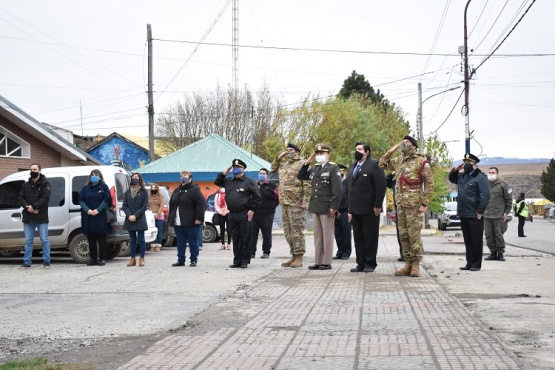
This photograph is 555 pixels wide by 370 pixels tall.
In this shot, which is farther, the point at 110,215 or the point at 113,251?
the point at 113,251

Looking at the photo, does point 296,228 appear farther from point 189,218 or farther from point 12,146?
point 12,146

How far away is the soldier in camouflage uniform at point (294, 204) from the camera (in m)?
14.8

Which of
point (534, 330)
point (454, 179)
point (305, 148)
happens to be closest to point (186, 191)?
point (454, 179)

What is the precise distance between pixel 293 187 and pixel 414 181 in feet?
9.48

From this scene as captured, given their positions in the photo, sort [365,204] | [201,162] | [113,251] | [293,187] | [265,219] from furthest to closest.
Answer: [201,162] < [265,219] < [113,251] < [293,187] < [365,204]

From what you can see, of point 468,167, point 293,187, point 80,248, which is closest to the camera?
point 468,167

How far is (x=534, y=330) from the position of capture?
7293mm

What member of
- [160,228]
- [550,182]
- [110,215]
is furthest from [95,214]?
[550,182]

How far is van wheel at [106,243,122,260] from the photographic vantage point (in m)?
18.1

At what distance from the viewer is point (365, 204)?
43.2 feet

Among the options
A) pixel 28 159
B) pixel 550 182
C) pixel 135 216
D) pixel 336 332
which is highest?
pixel 550 182

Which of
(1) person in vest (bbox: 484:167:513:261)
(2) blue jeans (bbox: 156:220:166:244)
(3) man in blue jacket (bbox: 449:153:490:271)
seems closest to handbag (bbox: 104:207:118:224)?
(2) blue jeans (bbox: 156:220:166:244)

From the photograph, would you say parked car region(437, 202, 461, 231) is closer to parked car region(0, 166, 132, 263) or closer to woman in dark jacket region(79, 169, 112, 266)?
parked car region(0, 166, 132, 263)

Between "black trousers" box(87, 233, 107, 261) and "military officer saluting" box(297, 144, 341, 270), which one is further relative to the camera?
"black trousers" box(87, 233, 107, 261)
